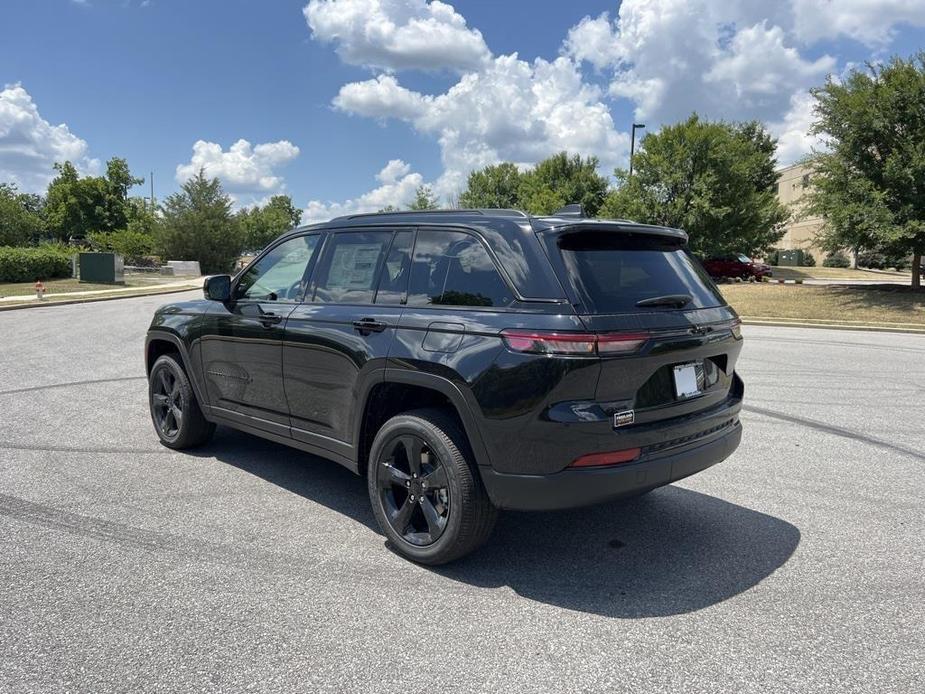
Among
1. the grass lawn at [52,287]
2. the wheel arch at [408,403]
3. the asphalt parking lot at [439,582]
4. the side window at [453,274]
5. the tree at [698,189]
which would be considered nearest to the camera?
the asphalt parking lot at [439,582]

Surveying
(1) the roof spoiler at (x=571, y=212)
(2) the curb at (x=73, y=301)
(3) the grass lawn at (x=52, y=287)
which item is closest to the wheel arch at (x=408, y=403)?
(1) the roof spoiler at (x=571, y=212)

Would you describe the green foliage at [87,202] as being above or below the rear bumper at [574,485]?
above

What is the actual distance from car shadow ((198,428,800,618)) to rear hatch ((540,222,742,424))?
0.83 m

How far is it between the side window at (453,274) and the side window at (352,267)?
0.31 meters

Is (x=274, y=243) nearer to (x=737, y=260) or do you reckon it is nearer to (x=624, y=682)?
(x=624, y=682)

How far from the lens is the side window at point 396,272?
378 centimetres

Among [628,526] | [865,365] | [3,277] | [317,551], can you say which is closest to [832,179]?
[865,365]

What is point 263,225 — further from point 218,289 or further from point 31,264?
point 218,289

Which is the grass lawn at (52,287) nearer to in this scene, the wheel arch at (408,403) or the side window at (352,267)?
the side window at (352,267)

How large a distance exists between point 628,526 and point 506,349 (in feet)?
5.48

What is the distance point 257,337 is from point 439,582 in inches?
83.2

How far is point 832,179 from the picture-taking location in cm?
2011

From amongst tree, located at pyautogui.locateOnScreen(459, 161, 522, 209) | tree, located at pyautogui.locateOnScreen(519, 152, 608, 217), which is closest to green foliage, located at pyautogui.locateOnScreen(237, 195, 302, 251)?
tree, located at pyautogui.locateOnScreen(459, 161, 522, 209)

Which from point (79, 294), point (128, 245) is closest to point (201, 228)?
point (128, 245)
